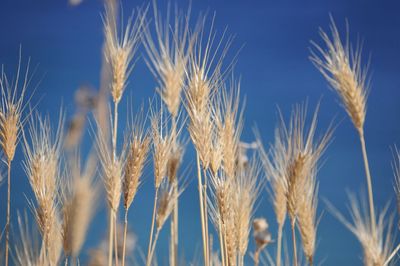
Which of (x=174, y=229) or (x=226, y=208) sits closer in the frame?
(x=226, y=208)

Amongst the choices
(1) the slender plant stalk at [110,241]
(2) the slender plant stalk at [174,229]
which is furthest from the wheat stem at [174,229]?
(1) the slender plant stalk at [110,241]

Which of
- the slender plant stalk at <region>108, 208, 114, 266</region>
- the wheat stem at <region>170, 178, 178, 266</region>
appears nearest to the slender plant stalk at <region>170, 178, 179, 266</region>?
the wheat stem at <region>170, 178, 178, 266</region>

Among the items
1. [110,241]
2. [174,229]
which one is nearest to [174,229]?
[174,229]

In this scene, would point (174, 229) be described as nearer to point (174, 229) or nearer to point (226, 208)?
point (174, 229)

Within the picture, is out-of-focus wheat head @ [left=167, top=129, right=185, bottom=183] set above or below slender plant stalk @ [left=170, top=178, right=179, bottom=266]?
above

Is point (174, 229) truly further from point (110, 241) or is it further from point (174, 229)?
point (110, 241)

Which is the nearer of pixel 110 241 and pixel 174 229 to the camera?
pixel 110 241

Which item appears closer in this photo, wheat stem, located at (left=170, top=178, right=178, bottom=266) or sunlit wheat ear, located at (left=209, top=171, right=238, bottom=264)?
sunlit wheat ear, located at (left=209, top=171, right=238, bottom=264)

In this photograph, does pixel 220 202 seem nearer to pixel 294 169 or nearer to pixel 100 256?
pixel 294 169

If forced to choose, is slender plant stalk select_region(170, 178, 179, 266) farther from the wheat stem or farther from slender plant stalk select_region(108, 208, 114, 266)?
slender plant stalk select_region(108, 208, 114, 266)

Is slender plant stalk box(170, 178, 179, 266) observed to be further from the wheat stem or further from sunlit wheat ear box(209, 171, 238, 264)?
sunlit wheat ear box(209, 171, 238, 264)

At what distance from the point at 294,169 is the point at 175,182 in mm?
562

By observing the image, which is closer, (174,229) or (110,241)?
(110,241)

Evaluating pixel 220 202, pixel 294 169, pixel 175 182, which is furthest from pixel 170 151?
pixel 294 169
